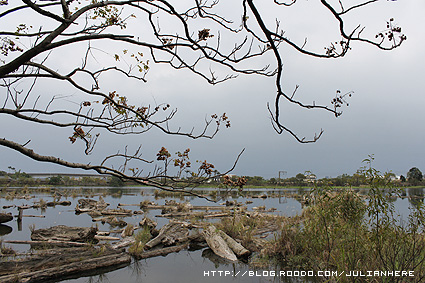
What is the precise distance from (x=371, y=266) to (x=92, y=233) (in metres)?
7.92

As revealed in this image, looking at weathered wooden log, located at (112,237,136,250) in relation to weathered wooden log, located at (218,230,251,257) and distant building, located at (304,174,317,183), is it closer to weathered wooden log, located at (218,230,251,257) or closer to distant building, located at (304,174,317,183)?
weathered wooden log, located at (218,230,251,257)

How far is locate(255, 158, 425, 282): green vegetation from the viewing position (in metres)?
4.48

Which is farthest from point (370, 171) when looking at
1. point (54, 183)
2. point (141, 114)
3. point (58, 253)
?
point (54, 183)

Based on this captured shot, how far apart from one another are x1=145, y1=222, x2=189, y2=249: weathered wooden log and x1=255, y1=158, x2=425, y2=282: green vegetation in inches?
121

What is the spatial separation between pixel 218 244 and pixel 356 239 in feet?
13.5

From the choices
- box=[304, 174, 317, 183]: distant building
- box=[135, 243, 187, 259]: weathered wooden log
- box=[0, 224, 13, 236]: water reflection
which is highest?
box=[304, 174, 317, 183]: distant building

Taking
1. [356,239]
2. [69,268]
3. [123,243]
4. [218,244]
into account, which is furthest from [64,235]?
[356,239]

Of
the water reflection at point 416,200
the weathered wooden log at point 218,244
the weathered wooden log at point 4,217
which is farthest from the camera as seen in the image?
the weathered wooden log at point 4,217

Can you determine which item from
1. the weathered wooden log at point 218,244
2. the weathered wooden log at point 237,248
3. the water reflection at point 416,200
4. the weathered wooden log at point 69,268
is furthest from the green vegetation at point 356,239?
the weathered wooden log at point 69,268

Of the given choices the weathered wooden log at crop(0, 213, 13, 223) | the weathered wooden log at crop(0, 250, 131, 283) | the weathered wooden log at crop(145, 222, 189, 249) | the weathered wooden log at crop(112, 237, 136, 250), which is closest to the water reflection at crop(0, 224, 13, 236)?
the weathered wooden log at crop(0, 213, 13, 223)

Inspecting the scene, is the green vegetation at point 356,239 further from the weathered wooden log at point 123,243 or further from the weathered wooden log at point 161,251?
the weathered wooden log at point 123,243

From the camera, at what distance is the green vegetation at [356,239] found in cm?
448

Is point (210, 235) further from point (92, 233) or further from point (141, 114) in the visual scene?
point (141, 114)

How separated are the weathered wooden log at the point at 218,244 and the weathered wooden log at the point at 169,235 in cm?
88
